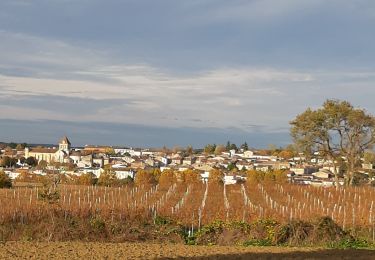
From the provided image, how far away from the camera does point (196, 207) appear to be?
25172 millimetres

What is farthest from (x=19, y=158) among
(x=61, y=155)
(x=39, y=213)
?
(x=39, y=213)

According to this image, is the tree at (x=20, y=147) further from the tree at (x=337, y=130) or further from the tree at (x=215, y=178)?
the tree at (x=337, y=130)

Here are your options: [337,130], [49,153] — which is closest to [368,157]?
[337,130]

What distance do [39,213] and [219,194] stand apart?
17.7 meters

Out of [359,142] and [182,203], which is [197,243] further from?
[359,142]

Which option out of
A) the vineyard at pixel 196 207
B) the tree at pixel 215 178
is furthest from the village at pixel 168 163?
the vineyard at pixel 196 207

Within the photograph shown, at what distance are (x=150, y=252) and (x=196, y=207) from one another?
12.2m

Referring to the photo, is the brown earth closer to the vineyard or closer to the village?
the vineyard

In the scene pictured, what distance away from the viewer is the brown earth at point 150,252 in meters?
12.4

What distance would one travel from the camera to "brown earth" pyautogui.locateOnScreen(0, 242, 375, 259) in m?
12.4

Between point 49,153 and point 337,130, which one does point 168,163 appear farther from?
point 337,130

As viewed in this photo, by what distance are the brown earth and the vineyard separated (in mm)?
1554

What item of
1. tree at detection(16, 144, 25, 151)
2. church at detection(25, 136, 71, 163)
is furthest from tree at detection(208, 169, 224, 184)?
tree at detection(16, 144, 25, 151)

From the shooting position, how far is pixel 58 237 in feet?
49.2
